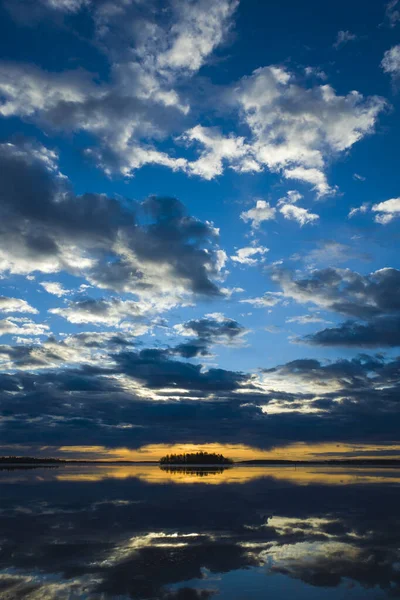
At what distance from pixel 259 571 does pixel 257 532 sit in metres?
7.24

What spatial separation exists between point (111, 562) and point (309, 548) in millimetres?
8170

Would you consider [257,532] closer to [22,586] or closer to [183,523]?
[183,523]

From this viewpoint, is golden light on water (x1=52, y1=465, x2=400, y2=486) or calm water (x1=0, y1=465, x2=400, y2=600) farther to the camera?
golden light on water (x1=52, y1=465, x2=400, y2=486)

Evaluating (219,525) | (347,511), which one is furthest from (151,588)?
(347,511)

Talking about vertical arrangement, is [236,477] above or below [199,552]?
above

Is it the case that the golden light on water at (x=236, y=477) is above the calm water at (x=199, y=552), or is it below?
above

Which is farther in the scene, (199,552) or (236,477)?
(236,477)

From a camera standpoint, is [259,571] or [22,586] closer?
[22,586]

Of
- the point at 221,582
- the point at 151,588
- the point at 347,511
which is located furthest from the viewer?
the point at 347,511

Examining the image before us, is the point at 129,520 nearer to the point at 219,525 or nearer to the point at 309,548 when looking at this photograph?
the point at 219,525

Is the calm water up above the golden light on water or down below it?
below

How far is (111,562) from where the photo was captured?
1709 cm

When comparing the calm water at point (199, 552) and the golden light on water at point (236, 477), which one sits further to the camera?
the golden light on water at point (236, 477)

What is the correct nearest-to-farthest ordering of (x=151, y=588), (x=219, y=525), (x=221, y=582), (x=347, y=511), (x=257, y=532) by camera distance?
(x=151, y=588), (x=221, y=582), (x=257, y=532), (x=219, y=525), (x=347, y=511)
